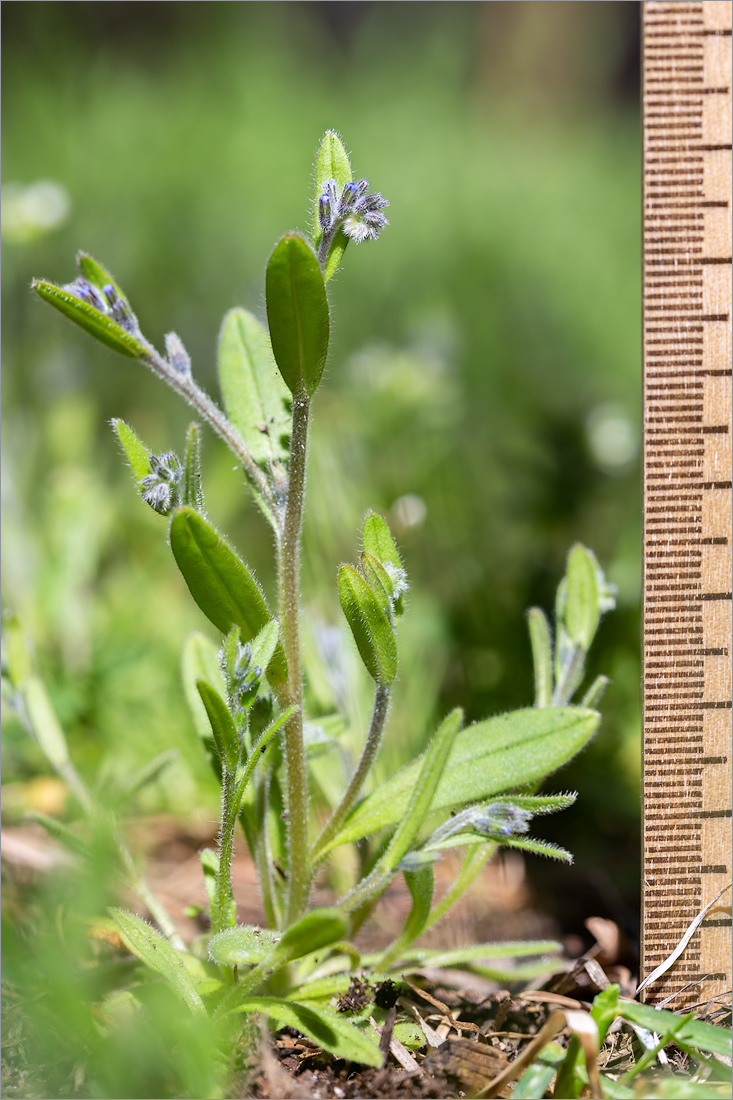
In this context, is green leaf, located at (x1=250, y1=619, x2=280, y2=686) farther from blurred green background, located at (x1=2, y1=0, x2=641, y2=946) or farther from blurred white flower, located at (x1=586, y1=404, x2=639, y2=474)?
blurred white flower, located at (x1=586, y1=404, x2=639, y2=474)

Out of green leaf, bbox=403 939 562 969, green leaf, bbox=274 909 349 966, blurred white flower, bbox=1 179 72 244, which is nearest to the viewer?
green leaf, bbox=274 909 349 966

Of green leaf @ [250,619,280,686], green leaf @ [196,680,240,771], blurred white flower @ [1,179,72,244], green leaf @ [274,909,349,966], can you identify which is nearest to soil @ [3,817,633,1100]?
green leaf @ [274,909,349,966]

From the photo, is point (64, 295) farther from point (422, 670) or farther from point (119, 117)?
point (119, 117)

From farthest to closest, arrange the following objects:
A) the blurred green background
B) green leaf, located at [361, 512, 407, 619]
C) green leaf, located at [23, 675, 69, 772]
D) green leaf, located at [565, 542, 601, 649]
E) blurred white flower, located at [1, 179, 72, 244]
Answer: blurred white flower, located at [1, 179, 72, 244], the blurred green background, green leaf, located at [23, 675, 69, 772], green leaf, located at [565, 542, 601, 649], green leaf, located at [361, 512, 407, 619]

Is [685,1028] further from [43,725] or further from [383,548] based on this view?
[43,725]

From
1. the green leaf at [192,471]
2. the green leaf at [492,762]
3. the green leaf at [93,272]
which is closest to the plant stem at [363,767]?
the green leaf at [492,762]

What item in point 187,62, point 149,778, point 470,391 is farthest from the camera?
point 187,62

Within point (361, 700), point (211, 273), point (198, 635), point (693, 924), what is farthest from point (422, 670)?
point (211, 273)
